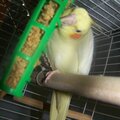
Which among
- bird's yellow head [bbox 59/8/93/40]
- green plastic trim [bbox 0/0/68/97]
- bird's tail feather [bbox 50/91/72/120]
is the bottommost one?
bird's tail feather [bbox 50/91/72/120]

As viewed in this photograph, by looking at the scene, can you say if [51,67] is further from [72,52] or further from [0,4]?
[0,4]

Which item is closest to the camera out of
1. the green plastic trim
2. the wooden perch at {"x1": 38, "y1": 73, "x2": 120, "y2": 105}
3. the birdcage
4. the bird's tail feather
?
the wooden perch at {"x1": 38, "y1": 73, "x2": 120, "y2": 105}

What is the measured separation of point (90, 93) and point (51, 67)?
2.09 feet

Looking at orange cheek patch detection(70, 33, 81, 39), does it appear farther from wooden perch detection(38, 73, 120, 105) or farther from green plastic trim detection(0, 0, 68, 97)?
wooden perch detection(38, 73, 120, 105)

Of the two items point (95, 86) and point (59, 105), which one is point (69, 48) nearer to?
point (59, 105)

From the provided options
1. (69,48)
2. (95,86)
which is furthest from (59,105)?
(95,86)

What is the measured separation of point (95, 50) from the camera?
1.38 metres

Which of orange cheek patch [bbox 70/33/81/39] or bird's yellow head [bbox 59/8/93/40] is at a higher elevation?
bird's yellow head [bbox 59/8/93/40]

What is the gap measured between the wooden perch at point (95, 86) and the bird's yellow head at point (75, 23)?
40 cm

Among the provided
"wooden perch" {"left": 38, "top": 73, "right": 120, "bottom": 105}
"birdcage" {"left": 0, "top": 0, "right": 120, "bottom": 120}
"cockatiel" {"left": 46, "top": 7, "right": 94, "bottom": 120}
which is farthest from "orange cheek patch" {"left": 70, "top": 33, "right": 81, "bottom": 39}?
"wooden perch" {"left": 38, "top": 73, "right": 120, "bottom": 105}

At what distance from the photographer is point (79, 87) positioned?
19.9 inches

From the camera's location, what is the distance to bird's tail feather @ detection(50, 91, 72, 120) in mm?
906

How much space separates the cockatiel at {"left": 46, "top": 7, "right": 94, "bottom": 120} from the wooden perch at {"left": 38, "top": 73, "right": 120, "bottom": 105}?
0.34 m

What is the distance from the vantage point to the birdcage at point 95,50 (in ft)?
3.85
